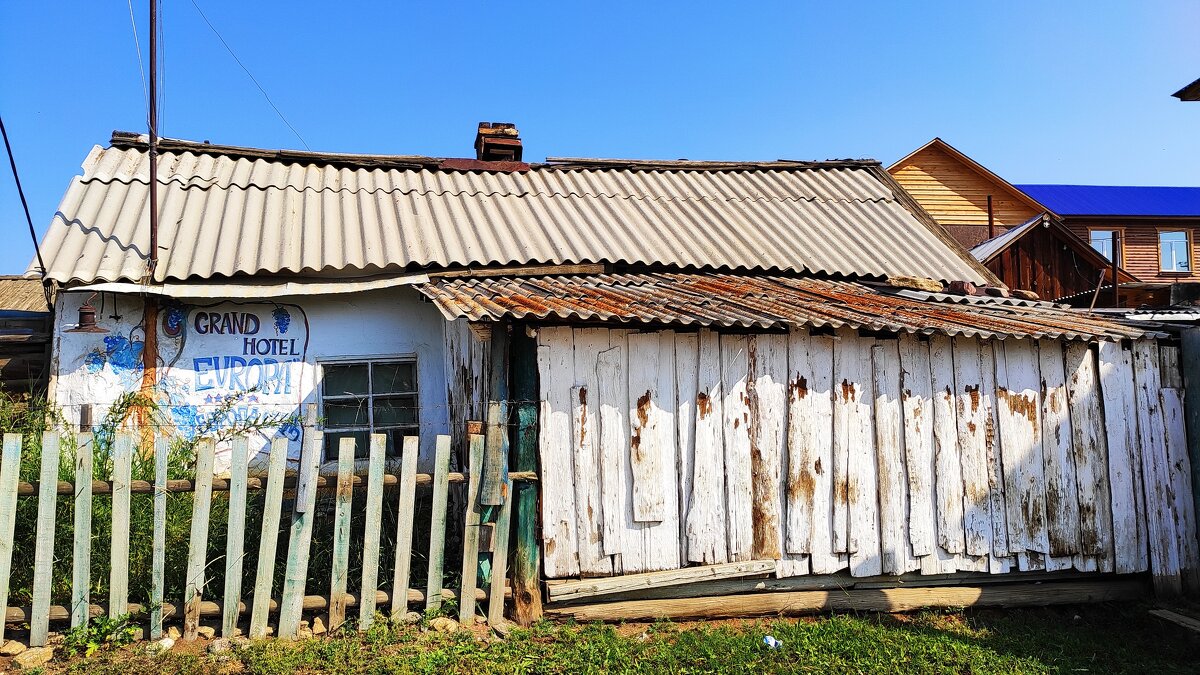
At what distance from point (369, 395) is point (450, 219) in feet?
7.28

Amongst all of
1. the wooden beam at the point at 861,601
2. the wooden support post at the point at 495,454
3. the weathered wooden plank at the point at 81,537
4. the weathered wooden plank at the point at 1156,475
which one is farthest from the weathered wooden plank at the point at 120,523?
the weathered wooden plank at the point at 1156,475

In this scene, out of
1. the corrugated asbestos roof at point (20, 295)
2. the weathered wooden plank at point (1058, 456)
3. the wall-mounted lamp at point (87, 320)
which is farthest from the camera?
the corrugated asbestos roof at point (20, 295)

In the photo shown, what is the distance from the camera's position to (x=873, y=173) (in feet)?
36.7

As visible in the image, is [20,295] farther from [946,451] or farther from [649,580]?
[946,451]

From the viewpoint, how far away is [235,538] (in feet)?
13.8

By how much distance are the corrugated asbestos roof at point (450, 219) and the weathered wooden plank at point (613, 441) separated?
240 cm

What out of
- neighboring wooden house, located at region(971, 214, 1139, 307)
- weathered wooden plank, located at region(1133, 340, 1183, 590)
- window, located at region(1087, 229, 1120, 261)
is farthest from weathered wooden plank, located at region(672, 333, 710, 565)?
window, located at region(1087, 229, 1120, 261)

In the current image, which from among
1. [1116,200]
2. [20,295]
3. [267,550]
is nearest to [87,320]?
[267,550]

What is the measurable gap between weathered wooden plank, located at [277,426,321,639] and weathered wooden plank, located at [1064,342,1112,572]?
17.7 feet

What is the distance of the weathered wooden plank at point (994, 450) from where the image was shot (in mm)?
5375

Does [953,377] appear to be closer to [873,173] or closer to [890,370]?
[890,370]

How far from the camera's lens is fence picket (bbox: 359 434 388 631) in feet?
14.3

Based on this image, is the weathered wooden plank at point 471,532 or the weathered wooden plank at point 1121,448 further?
the weathered wooden plank at point 1121,448

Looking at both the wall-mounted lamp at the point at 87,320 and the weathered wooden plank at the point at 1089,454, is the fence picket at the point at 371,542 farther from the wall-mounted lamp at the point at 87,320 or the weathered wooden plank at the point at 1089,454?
the weathered wooden plank at the point at 1089,454
